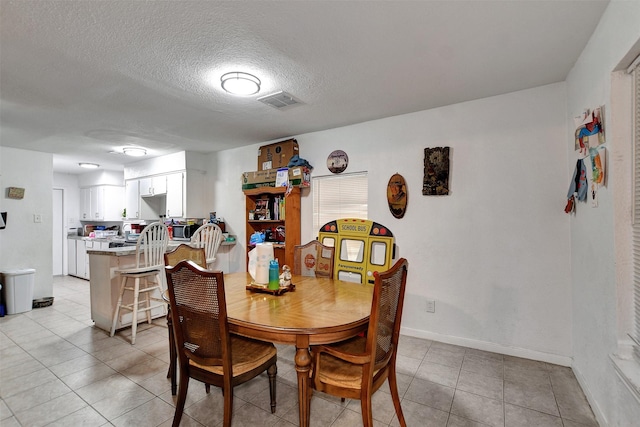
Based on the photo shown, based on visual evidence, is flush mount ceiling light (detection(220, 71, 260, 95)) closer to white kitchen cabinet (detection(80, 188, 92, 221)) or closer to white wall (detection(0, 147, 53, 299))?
white wall (detection(0, 147, 53, 299))

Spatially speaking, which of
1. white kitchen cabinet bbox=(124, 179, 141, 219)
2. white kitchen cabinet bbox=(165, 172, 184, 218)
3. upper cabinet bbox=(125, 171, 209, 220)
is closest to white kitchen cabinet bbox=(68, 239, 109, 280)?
white kitchen cabinet bbox=(124, 179, 141, 219)

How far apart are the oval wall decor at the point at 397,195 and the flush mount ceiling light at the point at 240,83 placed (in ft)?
5.56

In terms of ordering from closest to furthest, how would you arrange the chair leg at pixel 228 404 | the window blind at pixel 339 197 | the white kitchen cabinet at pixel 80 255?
the chair leg at pixel 228 404 < the window blind at pixel 339 197 < the white kitchen cabinet at pixel 80 255

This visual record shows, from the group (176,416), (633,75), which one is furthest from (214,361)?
(633,75)

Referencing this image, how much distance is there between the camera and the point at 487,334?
2.76 meters

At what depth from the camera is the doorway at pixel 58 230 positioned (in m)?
6.60

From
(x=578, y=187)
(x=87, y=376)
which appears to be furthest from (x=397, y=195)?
(x=87, y=376)

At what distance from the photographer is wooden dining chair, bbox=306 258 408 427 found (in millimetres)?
1408

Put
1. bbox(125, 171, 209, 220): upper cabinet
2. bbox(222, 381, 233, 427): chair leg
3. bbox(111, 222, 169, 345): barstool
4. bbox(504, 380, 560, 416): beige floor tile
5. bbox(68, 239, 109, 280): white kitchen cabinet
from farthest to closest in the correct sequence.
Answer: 1. bbox(68, 239, 109, 280): white kitchen cabinet
2. bbox(125, 171, 209, 220): upper cabinet
3. bbox(111, 222, 169, 345): barstool
4. bbox(504, 380, 560, 416): beige floor tile
5. bbox(222, 381, 233, 427): chair leg

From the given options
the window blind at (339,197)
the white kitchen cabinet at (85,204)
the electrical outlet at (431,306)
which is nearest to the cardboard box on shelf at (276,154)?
the window blind at (339,197)

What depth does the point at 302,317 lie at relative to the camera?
1.56m

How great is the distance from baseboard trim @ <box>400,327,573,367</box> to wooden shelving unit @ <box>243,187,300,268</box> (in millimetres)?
1615

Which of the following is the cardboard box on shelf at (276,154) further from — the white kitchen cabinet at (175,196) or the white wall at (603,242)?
the white wall at (603,242)

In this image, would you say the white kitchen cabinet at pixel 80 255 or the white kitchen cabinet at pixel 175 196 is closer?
the white kitchen cabinet at pixel 175 196
